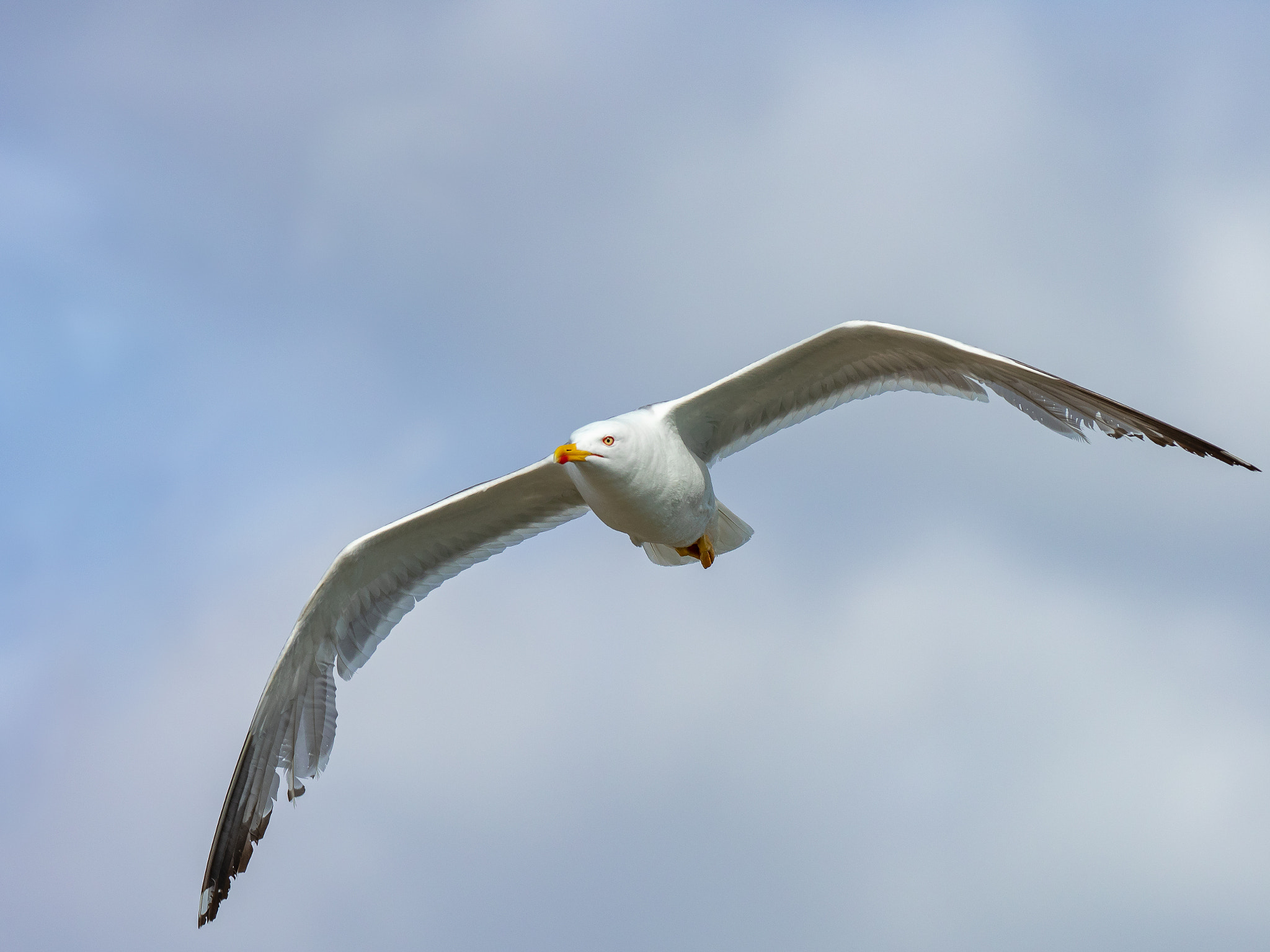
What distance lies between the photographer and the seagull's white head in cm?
993

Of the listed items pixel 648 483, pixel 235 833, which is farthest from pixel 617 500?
pixel 235 833

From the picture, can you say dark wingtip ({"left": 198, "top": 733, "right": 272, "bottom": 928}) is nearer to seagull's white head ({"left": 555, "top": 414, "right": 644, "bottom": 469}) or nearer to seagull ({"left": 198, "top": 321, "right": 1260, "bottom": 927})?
seagull ({"left": 198, "top": 321, "right": 1260, "bottom": 927})

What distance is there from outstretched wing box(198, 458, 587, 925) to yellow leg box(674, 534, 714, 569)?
1.19 metres

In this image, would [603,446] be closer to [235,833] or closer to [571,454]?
[571,454]

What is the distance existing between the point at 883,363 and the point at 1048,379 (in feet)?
5.24

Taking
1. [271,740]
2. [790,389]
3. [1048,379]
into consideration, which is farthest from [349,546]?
[1048,379]

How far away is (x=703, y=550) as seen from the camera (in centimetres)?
1193

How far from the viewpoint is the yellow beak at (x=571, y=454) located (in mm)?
9891

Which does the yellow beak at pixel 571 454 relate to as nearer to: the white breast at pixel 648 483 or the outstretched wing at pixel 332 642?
the white breast at pixel 648 483

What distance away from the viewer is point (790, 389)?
38.2ft

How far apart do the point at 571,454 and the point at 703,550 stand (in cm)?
245

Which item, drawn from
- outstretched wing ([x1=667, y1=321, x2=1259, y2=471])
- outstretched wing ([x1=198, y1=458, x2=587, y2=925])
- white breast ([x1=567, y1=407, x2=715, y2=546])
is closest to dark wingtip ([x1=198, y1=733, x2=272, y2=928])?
outstretched wing ([x1=198, y1=458, x2=587, y2=925])

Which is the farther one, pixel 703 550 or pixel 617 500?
pixel 703 550

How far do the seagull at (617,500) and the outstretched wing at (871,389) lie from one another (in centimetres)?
1
